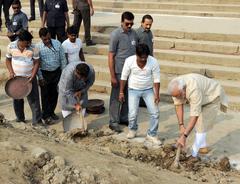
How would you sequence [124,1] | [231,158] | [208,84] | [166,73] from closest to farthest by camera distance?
[208,84], [231,158], [166,73], [124,1]

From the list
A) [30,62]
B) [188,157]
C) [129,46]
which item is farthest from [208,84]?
[30,62]

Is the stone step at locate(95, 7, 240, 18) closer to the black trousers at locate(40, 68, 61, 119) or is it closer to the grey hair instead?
the black trousers at locate(40, 68, 61, 119)

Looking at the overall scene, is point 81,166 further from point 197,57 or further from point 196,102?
point 197,57

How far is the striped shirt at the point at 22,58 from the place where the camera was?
6.48 m

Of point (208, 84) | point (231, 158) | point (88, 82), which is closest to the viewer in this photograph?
point (208, 84)

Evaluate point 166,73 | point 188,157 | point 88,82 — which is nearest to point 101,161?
point 188,157

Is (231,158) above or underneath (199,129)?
underneath

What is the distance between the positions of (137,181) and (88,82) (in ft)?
7.78

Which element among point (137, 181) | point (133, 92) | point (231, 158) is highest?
point (133, 92)

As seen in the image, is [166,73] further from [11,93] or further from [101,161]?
[101,161]

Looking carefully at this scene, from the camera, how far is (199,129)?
5590 millimetres

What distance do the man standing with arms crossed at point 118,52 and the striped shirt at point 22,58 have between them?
1140 millimetres

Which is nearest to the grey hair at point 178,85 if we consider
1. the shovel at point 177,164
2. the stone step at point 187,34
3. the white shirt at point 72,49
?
the shovel at point 177,164

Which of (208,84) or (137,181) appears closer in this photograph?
(137,181)
